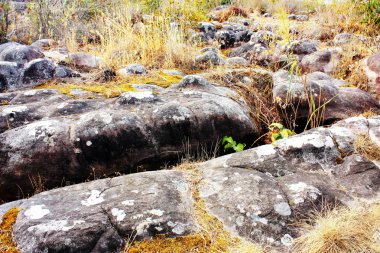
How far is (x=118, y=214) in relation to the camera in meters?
1.87

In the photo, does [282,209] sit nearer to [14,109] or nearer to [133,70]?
[14,109]

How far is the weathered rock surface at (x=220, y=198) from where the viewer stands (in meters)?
1.76

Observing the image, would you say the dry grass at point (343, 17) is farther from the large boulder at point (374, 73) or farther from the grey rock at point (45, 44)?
the grey rock at point (45, 44)

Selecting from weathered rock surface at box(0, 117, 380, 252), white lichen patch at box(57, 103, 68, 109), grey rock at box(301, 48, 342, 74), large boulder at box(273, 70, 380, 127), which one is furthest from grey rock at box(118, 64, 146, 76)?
grey rock at box(301, 48, 342, 74)

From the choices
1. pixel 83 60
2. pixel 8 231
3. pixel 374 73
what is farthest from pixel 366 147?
pixel 83 60

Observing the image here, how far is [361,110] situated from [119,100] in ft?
8.91

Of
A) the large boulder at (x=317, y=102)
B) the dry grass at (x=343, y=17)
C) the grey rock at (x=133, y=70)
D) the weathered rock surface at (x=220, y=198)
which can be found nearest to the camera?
the weathered rock surface at (x=220, y=198)

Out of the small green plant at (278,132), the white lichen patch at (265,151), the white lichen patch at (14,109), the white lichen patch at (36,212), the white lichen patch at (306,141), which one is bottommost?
the small green plant at (278,132)

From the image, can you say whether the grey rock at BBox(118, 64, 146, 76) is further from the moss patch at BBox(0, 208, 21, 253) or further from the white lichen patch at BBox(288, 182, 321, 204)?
the white lichen patch at BBox(288, 182, 321, 204)

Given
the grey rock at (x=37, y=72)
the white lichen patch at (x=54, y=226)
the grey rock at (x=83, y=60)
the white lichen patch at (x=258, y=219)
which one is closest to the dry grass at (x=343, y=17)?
the grey rock at (x=83, y=60)

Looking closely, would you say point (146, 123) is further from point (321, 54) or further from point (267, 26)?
point (267, 26)

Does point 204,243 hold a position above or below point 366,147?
below

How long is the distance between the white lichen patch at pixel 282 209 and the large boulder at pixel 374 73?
2910 mm

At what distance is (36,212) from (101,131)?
34.4 inches
